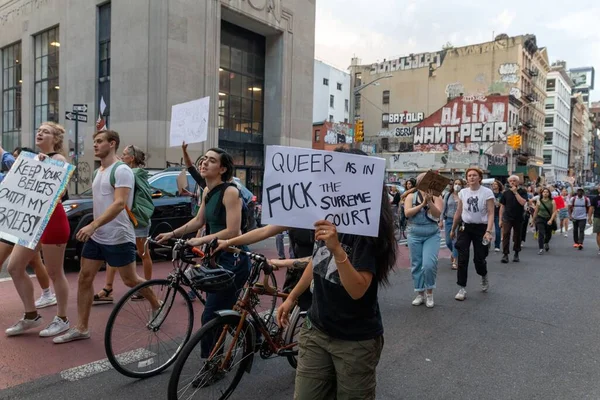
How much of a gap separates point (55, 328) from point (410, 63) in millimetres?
61124

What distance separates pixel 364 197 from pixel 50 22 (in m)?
30.0

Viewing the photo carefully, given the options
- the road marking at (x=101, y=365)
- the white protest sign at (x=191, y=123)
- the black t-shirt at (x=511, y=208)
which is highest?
the white protest sign at (x=191, y=123)

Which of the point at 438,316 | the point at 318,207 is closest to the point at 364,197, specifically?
the point at 318,207

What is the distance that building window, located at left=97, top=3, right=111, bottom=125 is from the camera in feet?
75.4

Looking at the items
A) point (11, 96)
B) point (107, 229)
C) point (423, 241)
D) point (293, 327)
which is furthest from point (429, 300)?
point (11, 96)

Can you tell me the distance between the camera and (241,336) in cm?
318

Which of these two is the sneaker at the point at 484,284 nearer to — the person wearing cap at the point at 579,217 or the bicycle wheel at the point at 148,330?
the bicycle wheel at the point at 148,330

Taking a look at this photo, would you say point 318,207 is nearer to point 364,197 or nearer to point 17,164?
point 364,197

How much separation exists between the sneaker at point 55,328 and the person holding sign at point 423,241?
425 centimetres

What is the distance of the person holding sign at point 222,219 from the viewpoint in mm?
3441

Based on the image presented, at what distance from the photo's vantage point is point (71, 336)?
14.4ft

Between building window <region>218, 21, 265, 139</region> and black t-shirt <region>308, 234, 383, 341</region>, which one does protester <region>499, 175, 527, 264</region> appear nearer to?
black t-shirt <region>308, 234, 383, 341</region>

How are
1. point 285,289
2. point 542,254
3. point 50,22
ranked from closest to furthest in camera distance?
point 285,289
point 542,254
point 50,22

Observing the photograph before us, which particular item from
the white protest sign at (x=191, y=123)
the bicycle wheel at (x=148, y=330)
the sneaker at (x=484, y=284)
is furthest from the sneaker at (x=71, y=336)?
the sneaker at (x=484, y=284)
